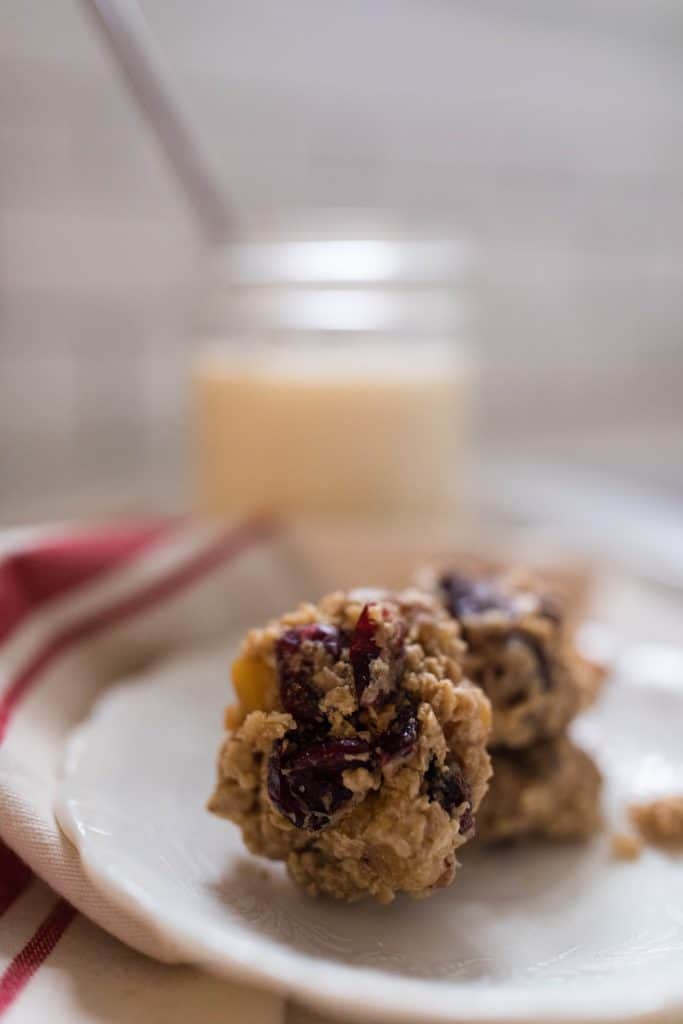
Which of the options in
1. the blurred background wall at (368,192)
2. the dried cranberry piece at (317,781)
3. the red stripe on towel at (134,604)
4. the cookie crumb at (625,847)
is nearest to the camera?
the dried cranberry piece at (317,781)

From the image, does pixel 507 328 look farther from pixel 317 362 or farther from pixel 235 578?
pixel 235 578

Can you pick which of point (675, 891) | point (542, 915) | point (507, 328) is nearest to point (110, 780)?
point (542, 915)

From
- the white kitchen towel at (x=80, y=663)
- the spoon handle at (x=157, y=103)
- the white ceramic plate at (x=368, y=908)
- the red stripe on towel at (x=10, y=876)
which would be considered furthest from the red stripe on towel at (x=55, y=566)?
the spoon handle at (x=157, y=103)

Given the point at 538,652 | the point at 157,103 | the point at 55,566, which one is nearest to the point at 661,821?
the point at 538,652

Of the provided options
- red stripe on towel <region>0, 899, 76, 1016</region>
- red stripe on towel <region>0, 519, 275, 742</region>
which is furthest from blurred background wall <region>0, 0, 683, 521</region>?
red stripe on towel <region>0, 899, 76, 1016</region>

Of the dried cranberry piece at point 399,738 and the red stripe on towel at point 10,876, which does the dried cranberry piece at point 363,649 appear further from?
the red stripe on towel at point 10,876

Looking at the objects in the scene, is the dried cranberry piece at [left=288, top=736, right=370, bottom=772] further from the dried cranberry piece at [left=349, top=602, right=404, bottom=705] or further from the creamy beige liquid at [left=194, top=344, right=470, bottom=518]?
the creamy beige liquid at [left=194, top=344, right=470, bottom=518]
